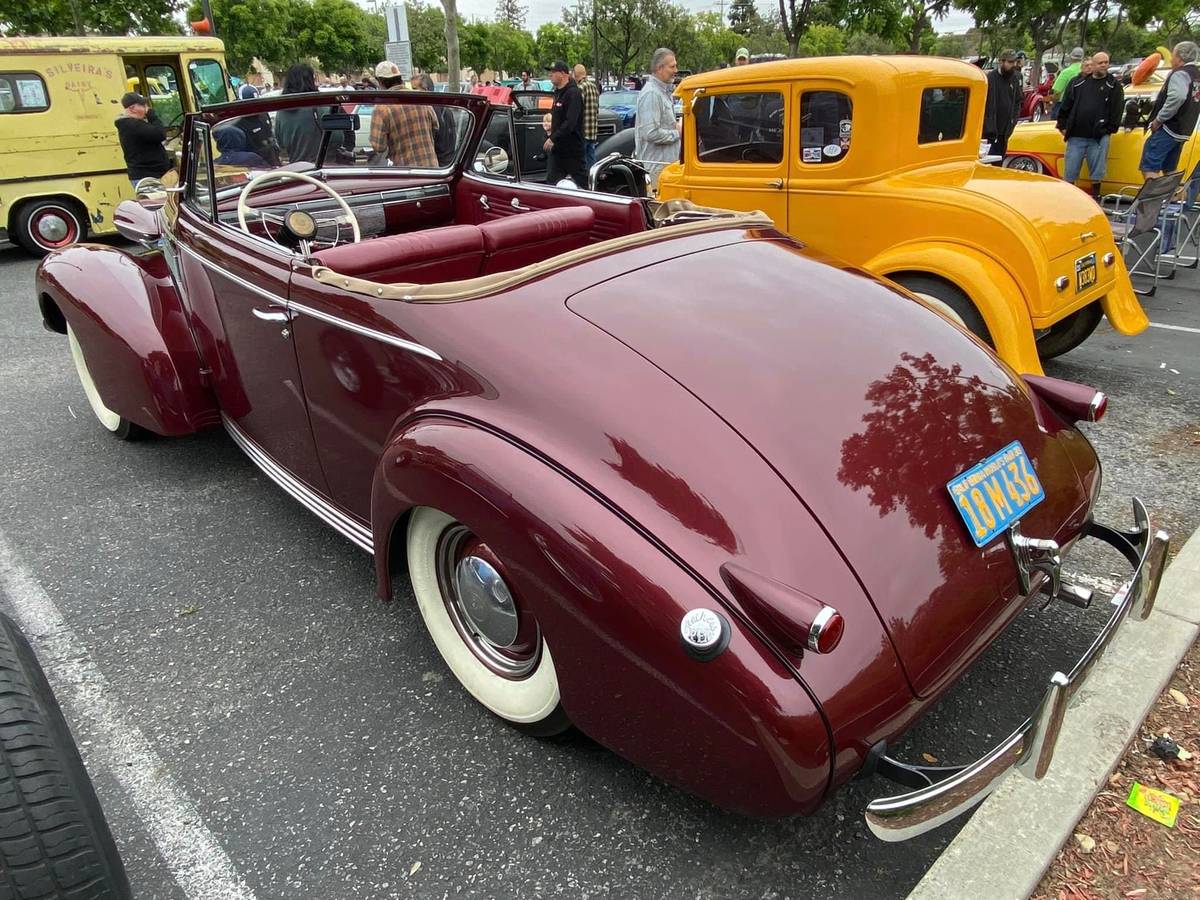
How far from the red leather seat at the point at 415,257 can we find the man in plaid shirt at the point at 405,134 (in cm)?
125

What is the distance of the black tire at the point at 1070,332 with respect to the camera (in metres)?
4.69

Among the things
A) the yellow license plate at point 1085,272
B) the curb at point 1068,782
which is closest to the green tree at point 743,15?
the yellow license plate at point 1085,272

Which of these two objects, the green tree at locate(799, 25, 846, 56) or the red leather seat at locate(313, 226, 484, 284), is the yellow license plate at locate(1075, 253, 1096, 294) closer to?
the red leather seat at locate(313, 226, 484, 284)

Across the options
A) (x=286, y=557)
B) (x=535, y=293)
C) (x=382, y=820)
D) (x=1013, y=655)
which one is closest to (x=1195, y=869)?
(x=1013, y=655)

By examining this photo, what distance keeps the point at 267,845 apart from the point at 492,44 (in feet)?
215

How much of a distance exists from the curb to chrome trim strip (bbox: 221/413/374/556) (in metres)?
1.74

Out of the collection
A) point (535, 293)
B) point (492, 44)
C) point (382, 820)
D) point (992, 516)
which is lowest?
point (382, 820)

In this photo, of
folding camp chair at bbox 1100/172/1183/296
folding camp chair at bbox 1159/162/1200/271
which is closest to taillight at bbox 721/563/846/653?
folding camp chair at bbox 1100/172/1183/296

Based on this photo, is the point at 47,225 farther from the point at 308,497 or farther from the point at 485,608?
the point at 485,608

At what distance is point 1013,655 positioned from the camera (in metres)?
2.38

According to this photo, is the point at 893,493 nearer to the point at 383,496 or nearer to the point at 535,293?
the point at 535,293

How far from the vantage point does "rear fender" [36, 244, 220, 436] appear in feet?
10.9

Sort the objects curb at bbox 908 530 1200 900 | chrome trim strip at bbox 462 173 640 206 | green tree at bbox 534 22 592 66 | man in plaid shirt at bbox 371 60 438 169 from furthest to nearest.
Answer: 1. green tree at bbox 534 22 592 66
2. man in plaid shirt at bbox 371 60 438 169
3. chrome trim strip at bbox 462 173 640 206
4. curb at bbox 908 530 1200 900

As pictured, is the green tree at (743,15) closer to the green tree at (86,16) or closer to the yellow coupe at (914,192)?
the green tree at (86,16)
